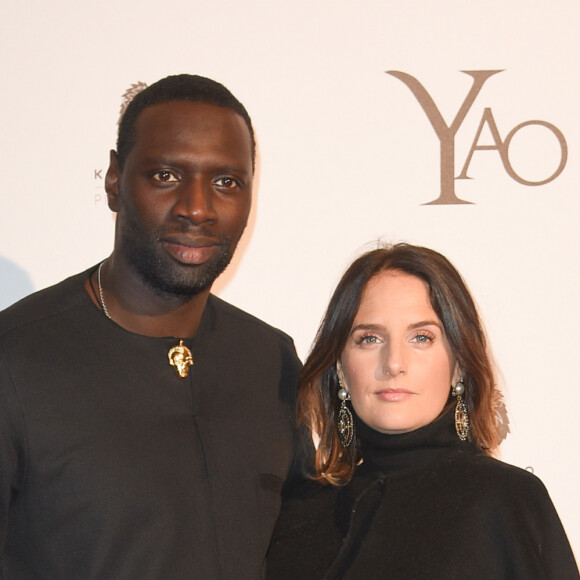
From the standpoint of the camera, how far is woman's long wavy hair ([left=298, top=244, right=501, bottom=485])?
200 cm

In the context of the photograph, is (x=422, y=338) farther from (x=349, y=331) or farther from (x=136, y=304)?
(x=136, y=304)

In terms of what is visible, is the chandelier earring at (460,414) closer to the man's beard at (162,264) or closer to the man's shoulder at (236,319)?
the man's shoulder at (236,319)

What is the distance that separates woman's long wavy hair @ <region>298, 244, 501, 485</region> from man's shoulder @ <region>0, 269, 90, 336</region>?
550 mm

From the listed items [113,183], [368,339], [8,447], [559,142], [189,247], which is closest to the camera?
[8,447]

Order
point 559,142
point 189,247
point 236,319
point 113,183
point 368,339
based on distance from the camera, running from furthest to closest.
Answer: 1. point 559,142
2. point 236,319
3. point 368,339
4. point 113,183
5. point 189,247

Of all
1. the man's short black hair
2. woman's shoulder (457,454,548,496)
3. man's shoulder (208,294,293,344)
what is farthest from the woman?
the man's short black hair

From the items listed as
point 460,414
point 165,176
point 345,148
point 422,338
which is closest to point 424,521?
point 460,414

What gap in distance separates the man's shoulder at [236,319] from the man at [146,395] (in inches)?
4.3

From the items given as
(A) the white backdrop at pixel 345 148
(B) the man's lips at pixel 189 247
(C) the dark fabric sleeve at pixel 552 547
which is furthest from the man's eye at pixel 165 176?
(C) the dark fabric sleeve at pixel 552 547

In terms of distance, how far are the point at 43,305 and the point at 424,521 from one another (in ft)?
2.83

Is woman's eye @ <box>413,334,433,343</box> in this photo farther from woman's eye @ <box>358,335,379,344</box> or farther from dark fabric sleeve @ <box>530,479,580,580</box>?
dark fabric sleeve @ <box>530,479,580,580</box>

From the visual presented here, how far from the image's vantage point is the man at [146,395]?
1724 mm

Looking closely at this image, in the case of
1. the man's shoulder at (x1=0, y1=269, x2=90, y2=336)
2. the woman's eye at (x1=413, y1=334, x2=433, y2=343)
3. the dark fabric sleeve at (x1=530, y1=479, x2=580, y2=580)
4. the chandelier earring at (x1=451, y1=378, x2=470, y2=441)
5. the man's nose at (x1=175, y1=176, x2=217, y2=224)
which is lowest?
the dark fabric sleeve at (x1=530, y1=479, x2=580, y2=580)

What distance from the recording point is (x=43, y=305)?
6.07 feet
